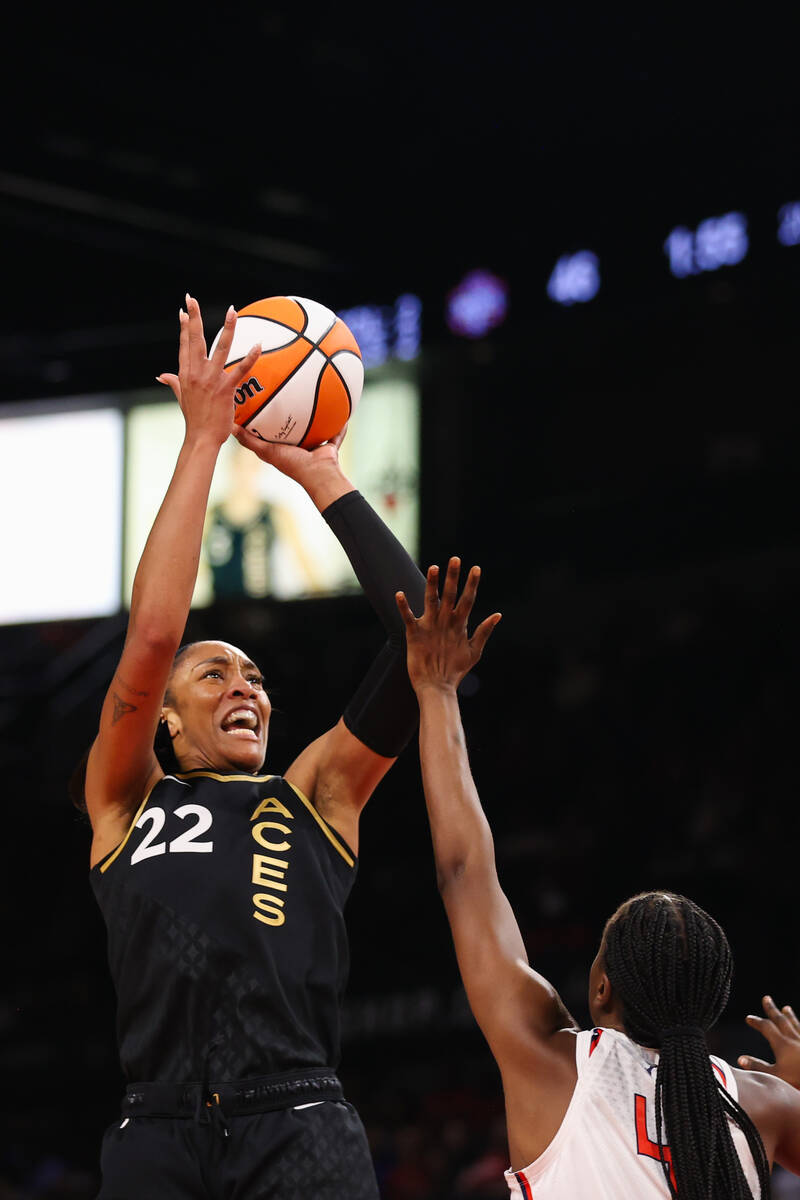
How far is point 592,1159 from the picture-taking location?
7.36ft

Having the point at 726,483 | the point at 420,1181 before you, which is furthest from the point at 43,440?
the point at 420,1181

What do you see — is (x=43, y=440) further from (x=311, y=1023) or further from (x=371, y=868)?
(x=311, y=1023)

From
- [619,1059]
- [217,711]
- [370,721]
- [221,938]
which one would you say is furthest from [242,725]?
[619,1059]

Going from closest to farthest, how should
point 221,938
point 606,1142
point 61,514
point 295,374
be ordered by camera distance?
point 606,1142 < point 221,938 < point 295,374 < point 61,514

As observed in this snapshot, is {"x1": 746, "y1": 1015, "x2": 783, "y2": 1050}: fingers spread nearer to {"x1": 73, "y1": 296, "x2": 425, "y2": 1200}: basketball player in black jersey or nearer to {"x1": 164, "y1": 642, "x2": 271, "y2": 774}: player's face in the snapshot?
{"x1": 73, "y1": 296, "x2": 425, "y2": 1200}: basketball player in black jersey

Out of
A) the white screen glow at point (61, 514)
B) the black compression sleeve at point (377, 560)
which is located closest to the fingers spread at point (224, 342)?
the black compression sleeve at point (377, 560)

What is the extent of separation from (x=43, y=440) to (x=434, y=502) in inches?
138

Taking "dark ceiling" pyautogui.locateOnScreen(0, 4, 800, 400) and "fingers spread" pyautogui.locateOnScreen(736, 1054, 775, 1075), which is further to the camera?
"dark ceiling" pyautogui.locateOnScreen(0, 4, 800, 400)

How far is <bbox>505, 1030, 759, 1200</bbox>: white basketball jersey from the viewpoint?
2.22m

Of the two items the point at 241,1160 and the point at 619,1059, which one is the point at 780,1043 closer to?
the point at 619,1059

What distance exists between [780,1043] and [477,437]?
8.94 m

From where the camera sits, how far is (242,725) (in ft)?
10.1

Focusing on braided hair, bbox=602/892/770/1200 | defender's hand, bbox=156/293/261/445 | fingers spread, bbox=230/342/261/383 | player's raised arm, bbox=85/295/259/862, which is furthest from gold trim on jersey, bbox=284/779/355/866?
fingers spread, bbox=230/342/261/383

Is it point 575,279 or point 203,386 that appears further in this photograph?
point 575,279
